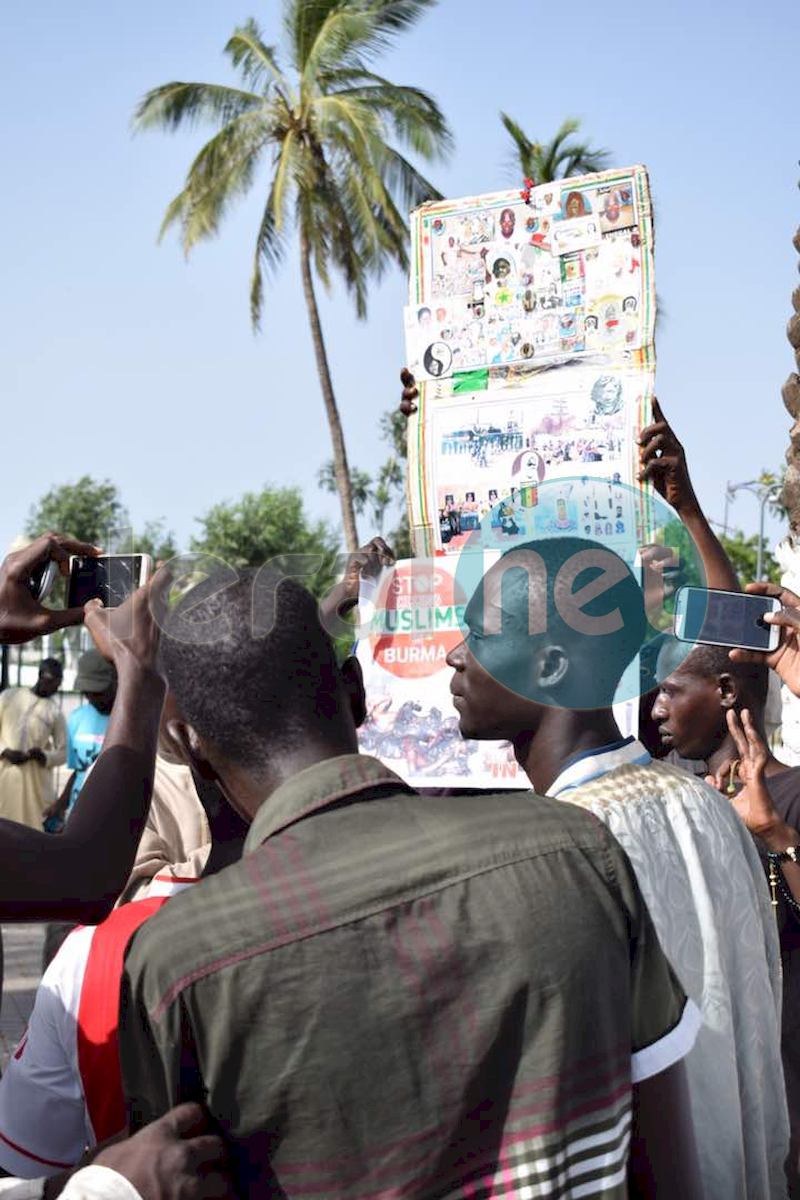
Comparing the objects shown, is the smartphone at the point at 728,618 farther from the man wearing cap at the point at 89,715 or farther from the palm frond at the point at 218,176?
the palm frond at the point at 218,176

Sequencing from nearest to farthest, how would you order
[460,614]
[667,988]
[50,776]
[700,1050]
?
1. [667,988]
2. [700,1050]
3. [460,614]
4. [50,776]

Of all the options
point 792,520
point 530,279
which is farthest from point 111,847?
point 792,520

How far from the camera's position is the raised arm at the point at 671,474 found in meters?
3.23

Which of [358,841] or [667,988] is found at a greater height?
[358,841]

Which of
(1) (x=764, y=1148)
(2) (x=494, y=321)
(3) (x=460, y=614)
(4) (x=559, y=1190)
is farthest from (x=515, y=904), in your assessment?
(2) (x=494, y=321)

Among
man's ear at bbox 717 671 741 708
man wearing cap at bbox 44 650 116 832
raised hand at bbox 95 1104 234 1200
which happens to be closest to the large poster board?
man's ear at bbox 717 671 741 708

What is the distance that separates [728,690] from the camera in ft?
11.9

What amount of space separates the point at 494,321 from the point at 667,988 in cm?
225

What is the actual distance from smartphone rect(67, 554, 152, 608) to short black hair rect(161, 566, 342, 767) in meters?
0.44

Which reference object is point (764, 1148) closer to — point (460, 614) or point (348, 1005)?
point (348, 1005)

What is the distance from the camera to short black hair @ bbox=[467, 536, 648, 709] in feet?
8.17

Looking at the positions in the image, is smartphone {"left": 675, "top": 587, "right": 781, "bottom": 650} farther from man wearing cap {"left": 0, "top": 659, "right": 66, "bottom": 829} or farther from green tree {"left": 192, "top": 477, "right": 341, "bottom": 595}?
green tree {"left": 192, "top": 477, "right": 341, "bottom": 595}

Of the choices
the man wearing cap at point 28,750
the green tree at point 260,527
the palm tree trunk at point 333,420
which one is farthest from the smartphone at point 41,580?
the green tree at point 260,527

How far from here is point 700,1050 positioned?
2.15m
